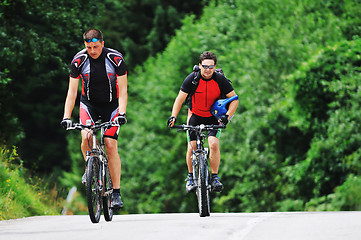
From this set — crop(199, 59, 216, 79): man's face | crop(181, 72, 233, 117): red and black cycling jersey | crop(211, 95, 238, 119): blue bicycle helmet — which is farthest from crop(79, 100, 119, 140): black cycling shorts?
crop(211, 95, 238, 119): blue bicycle helmet

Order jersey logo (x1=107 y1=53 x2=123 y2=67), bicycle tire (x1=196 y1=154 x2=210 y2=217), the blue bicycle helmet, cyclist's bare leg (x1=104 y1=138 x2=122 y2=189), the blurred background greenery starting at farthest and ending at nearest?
the blurred background greenery < the blue bicycle helmet < bicycle tire (x1=196 y1=154 x2=210 y2=217) < cyclist's bare leg (x1=104 y1=138 x2=122 y2=189) < jersey logo (x1=107 y1=53 x2=123 y2=67)

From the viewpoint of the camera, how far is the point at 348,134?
765 inches

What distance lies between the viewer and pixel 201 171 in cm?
1036

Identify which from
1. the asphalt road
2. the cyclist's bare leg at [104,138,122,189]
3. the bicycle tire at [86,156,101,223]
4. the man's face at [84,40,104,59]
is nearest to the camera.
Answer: the asphalt road

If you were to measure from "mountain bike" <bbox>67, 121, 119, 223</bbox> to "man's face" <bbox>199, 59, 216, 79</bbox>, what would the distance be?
162 cm

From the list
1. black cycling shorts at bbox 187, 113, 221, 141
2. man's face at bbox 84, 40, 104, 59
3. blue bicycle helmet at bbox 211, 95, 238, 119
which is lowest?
black cycling shorts at bbox 187, 113, 221, 141

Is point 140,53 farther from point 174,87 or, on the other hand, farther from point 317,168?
point 317,168

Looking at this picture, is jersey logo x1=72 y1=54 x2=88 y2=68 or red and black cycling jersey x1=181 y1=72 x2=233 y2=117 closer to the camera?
jersey logo x1=72 y1=54 x2=88 y2=68

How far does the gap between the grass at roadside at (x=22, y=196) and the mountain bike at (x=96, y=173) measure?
195cm

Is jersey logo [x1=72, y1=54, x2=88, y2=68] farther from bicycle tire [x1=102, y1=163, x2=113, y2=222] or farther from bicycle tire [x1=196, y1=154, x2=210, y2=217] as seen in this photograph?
bicycle tire [x1=196, y1=154, x2=210, y2=217]

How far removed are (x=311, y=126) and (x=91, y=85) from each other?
39.7 feet

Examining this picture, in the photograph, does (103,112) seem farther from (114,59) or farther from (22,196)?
(22,196)

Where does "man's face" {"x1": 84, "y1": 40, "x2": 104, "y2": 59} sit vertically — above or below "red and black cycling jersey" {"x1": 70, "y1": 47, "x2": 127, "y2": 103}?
above

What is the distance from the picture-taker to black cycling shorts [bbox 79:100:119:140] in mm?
9742
